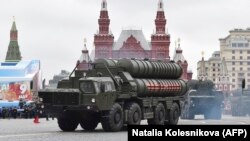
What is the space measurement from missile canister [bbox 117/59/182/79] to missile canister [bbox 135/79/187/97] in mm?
253

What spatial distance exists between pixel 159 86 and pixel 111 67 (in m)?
2.49

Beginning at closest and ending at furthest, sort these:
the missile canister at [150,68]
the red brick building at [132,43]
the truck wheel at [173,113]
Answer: the missile canister at [150,68]
the truck wheel at [173,113]
the red brick building at [132,43]

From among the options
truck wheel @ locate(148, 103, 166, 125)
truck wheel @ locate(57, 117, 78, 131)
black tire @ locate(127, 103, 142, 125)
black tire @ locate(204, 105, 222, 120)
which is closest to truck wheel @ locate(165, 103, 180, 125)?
truck wheel @ locate(148, 103, 166, 125)

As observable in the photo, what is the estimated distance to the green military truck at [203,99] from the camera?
148ft

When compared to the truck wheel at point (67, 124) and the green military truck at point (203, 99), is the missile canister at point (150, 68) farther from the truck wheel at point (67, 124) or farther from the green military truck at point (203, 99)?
the green military truck at point (203, 99)

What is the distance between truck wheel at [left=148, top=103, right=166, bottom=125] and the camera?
1061 inches

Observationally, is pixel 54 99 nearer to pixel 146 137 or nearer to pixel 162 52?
pixel 146 137

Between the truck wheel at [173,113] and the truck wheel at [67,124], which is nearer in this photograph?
the truck wheel at [67,124]

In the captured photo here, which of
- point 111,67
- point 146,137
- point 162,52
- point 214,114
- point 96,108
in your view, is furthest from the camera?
point 162,52

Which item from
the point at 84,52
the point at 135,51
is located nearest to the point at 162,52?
the point at 135,51

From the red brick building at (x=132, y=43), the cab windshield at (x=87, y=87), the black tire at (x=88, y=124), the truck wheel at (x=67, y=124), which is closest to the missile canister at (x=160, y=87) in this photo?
the black tire at (x=88, y=124)

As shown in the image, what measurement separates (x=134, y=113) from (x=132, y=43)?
122 meters

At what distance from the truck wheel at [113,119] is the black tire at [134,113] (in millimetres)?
451

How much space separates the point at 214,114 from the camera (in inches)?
1802
